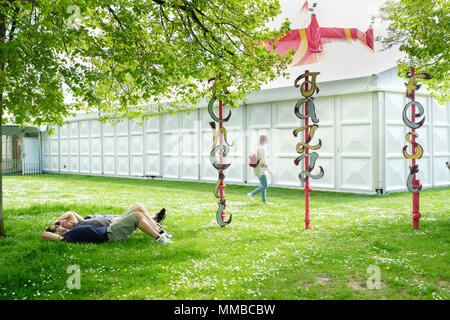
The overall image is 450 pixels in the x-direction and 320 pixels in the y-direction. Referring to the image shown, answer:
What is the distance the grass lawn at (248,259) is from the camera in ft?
16.2

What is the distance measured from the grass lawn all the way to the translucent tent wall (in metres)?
4.15

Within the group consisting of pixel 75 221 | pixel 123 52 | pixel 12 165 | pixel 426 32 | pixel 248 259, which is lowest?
pixel 248 259

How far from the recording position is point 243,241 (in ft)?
24.2

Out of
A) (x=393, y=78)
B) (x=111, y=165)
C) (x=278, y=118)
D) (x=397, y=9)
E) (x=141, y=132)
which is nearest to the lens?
(x=397, y=9)

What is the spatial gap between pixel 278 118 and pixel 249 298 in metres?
12.9

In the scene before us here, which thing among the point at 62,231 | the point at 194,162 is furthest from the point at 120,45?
the point at 194,162

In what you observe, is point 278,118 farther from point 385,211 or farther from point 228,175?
point 385,211

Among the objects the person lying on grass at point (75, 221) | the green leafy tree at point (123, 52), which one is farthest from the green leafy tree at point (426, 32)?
the person lying on grass at point (75, 221)

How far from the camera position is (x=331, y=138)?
15.3 m

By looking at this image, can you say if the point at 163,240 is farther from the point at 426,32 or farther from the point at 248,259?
the point at 426,32

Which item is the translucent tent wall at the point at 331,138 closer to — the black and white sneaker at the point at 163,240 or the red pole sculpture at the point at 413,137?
the red pole sculpture at the point at 413,137

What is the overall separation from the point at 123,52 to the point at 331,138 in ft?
31.9

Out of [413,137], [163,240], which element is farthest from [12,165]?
[413,137]

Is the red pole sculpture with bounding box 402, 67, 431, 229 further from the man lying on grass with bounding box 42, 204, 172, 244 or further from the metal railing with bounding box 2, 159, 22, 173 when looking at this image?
the metal railing with bounding box 2, 159, 22, 173
